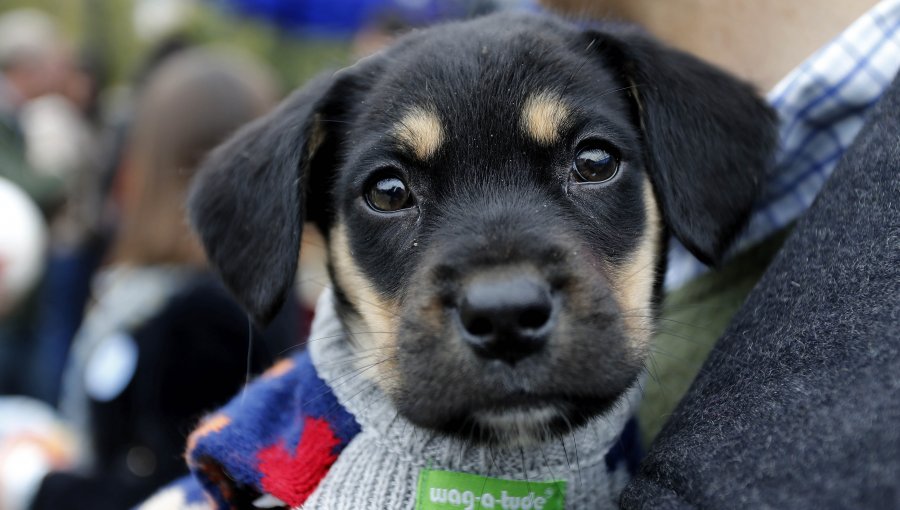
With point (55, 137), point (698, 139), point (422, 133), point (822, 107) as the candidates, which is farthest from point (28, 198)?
point (822, 107)

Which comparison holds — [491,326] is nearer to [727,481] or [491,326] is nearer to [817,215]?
[727,481]

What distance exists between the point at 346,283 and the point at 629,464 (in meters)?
0.94

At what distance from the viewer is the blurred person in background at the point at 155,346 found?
3.75 meters

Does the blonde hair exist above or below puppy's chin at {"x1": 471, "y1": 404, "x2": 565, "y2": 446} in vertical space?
below

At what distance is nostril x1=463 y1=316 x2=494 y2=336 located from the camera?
1633 millimetres

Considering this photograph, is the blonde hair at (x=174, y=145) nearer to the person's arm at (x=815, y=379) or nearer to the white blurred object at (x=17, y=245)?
the white blurred object at (x=17, y=245)

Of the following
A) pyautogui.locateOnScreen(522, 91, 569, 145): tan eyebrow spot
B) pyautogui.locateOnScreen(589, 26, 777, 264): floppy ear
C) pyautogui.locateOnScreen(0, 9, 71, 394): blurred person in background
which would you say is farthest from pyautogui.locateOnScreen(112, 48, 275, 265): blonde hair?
pyautogui.locateOnScreen(589, 26, 777, 264): floppy ear

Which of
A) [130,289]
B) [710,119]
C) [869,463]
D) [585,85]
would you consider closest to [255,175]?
[585,85]

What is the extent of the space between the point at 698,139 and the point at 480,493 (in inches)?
43.0

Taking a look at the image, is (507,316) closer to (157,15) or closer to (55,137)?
(55,137)

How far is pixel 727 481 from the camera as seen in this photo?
1313 mm

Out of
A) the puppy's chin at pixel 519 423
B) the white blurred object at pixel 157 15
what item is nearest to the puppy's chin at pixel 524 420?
the puppy's chin at pixel 519 423

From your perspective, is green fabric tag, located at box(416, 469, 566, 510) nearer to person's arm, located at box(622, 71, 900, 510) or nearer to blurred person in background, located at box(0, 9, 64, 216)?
person's arm, located at box(622, 71, 900, 510)

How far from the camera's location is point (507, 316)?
1605 mm
